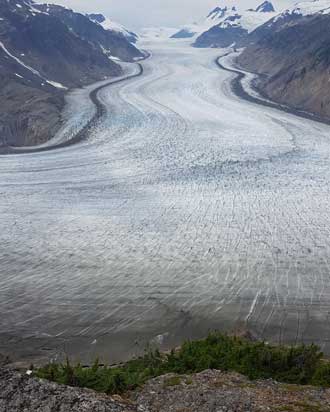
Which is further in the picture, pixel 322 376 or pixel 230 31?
pixel 230 31

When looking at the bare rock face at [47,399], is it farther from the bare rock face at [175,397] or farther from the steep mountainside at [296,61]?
the steep mountainside at [296,61]

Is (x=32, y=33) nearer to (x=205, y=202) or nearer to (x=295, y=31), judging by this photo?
(x=295, y=31)

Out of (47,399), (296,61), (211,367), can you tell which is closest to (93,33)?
(296,61)

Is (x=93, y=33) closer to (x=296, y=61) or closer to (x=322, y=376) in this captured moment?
(x=296, y=61)

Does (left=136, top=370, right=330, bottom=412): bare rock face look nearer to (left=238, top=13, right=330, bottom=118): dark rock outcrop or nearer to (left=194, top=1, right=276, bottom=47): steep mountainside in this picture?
(left=238, top=13, right=330, bottom=118): dark rock outcrop

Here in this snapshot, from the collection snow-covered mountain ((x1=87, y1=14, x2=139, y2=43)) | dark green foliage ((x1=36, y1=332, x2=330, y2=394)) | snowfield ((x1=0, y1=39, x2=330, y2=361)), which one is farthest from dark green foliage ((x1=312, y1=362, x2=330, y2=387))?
snow-covered mountain ((x1=87, y1=14, x2=139, y2=43))

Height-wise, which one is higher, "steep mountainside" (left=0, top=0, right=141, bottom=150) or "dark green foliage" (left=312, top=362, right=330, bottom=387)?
"steep mountainside" (left=0, top=0, right=141, bottom=150)

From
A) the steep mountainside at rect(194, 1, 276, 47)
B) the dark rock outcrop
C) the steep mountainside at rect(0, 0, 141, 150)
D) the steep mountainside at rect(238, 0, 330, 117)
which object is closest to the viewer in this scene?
the steep mountainside at rect(0, 0, 141, 150)

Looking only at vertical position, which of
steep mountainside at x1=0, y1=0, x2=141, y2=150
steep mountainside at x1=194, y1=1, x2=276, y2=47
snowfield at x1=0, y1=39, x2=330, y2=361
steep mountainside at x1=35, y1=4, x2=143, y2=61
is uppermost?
steep mountainside at x1=194, y1=1, x2=276, y2=47
